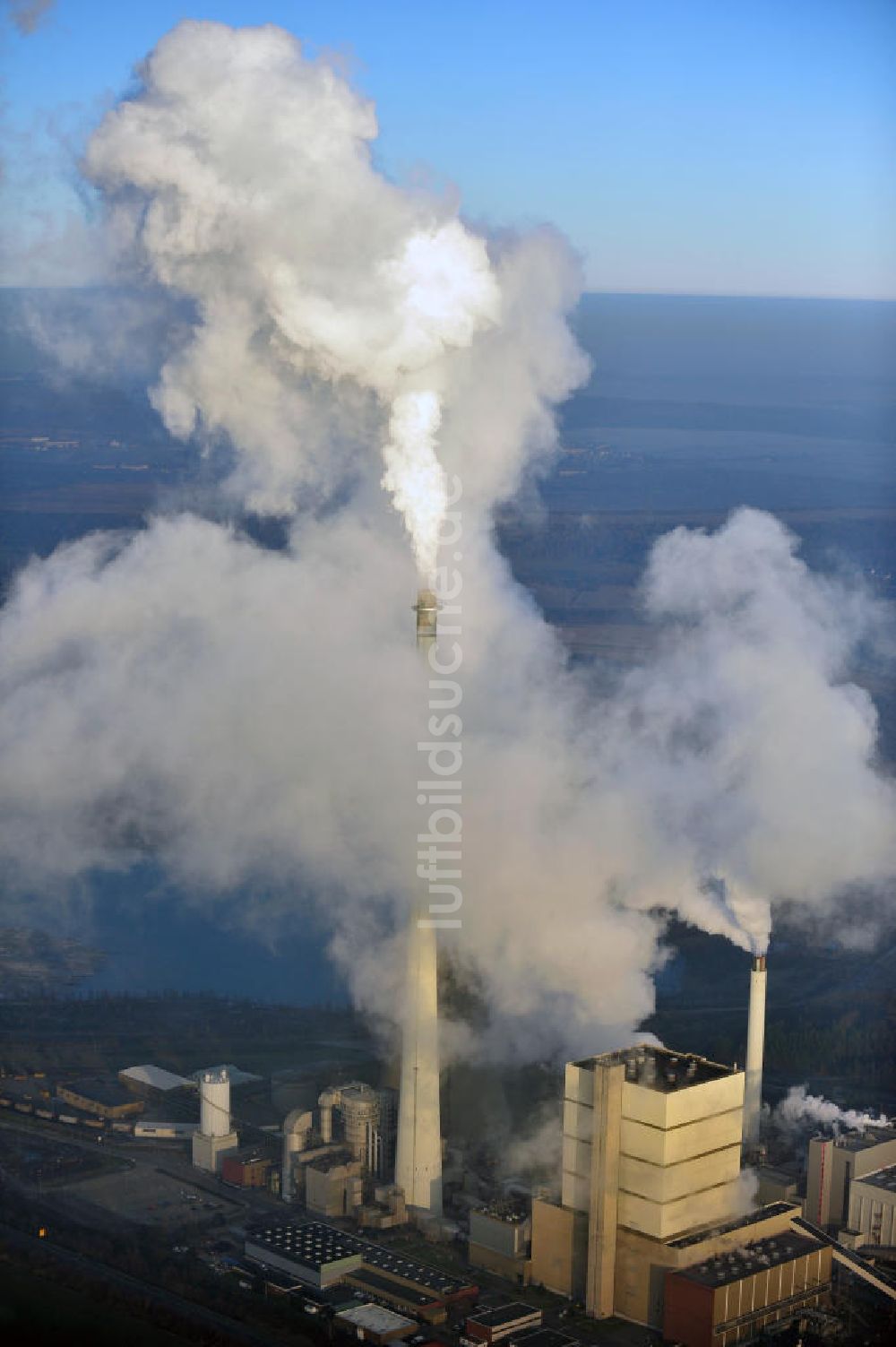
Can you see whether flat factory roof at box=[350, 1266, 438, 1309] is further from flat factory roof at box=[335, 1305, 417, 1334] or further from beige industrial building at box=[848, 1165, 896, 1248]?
beige industrial building at box=[848, 1165, 896, 1248]

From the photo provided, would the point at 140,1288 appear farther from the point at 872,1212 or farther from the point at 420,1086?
the point at 872,1212

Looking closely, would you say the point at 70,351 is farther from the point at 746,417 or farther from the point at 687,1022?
the point at 746,417

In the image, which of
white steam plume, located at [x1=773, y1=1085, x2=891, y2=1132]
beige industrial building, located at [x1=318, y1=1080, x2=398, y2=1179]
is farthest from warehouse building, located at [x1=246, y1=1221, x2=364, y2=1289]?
white steam plume, located at [x1=773, y1=1085, x2=891, y2=1132]

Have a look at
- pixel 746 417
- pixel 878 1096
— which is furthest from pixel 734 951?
pixel 746 417

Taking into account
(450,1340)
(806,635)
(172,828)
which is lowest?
(450,1340)

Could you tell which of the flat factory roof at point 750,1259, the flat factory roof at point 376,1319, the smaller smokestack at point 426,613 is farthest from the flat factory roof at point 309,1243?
→ the smaller smokestack at point 426,613

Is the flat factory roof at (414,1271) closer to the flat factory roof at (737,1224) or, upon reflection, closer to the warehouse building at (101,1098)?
the flat factory roof at (737,1224)
